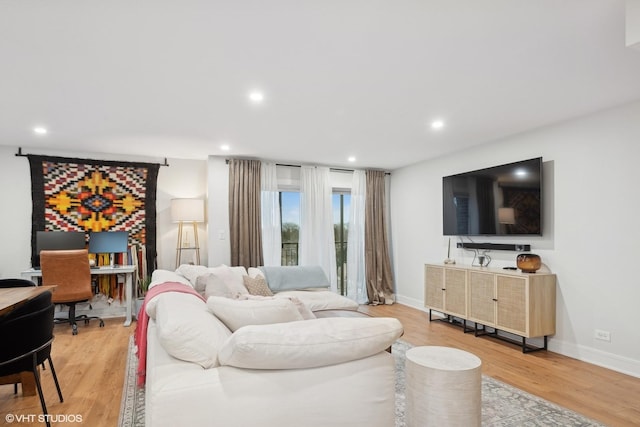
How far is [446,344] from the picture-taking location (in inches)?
161

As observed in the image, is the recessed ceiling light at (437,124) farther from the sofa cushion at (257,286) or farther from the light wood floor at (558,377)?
the sofa cushion at (257,286)

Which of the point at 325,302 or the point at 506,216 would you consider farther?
the point at 506,216

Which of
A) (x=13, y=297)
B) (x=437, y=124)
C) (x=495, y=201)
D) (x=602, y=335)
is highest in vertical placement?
(x=437, y=124)

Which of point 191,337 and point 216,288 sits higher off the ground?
point 191,337

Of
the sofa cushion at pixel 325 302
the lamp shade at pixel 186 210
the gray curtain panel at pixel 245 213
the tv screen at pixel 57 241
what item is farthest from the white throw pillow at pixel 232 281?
the tv screen at pixel 57 241

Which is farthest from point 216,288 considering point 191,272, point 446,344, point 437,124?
point 437,124

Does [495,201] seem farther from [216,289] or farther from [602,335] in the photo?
[216,289]

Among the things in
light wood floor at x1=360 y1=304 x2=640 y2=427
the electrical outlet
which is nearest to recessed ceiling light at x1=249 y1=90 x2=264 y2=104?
light wood floor at x1=360 y1=304 x2=640 y2=427

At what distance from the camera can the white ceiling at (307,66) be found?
1.96m

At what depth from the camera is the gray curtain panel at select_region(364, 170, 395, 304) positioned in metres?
6.39

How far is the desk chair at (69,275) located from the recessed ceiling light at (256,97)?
123 inches

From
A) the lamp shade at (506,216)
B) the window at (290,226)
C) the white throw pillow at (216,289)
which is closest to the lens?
the white throw pillow at (216,289)

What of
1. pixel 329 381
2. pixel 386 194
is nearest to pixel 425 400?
pixel 329 381

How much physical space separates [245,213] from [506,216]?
3.49 meters
